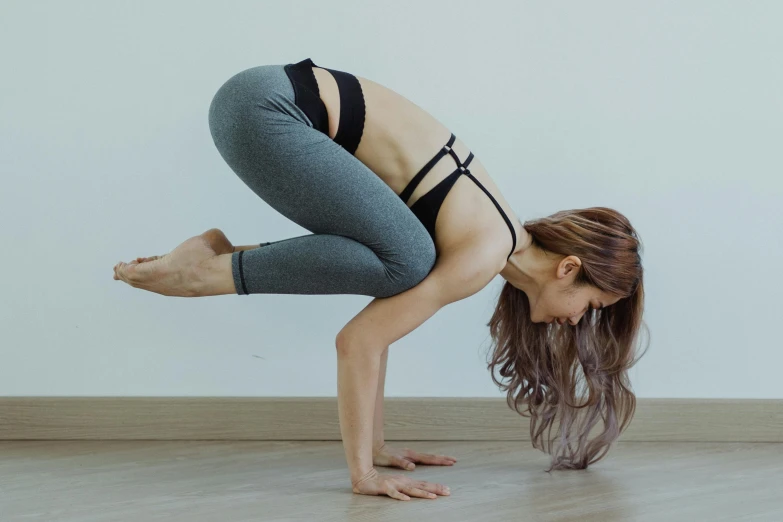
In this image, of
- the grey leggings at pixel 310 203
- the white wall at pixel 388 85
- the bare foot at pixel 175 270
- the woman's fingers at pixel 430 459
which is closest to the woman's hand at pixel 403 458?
the woman's fingers at pixel 430 459

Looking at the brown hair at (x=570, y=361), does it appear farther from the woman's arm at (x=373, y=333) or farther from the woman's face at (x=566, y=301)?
the woman's arm at (x=373, y=333)

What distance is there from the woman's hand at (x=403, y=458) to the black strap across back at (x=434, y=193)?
21.8 inches

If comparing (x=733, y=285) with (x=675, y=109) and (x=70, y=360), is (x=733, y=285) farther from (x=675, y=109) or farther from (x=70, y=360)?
(x=70, y=360)

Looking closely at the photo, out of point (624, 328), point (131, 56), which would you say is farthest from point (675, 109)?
point (131, 56)

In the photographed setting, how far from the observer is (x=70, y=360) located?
219 centimetres

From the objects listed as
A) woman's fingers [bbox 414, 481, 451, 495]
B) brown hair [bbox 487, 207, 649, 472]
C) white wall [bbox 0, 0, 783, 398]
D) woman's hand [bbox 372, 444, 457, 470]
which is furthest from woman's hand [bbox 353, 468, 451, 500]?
white wall [bbox 0, 0, 783, 398]

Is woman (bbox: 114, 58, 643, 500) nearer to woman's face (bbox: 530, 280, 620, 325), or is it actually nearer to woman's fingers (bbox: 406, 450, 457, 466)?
woman's face (bbox: 530, 280, 620, 325)

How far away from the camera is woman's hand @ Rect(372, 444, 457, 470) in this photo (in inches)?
73.9

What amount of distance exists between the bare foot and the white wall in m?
0.53

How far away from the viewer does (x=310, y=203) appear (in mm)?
1579

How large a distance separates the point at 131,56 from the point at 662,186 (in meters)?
1.46

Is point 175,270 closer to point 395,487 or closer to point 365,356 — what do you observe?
point 365,356

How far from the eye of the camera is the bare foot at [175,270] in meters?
1.61

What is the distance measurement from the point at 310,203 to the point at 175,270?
0.30 meters
